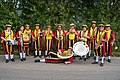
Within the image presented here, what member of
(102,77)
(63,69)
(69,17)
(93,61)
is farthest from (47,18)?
(102,77)

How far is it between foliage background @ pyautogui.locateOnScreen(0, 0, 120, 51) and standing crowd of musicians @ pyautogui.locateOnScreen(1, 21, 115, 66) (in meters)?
2.20

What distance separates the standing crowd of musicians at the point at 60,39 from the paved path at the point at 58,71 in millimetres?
652

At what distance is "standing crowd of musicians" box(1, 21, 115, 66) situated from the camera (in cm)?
1382

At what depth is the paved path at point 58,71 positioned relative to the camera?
10641 millimetres

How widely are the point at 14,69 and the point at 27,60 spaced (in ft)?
8.07

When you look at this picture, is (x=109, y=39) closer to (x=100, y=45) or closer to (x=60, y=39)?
(x=100, y=45)

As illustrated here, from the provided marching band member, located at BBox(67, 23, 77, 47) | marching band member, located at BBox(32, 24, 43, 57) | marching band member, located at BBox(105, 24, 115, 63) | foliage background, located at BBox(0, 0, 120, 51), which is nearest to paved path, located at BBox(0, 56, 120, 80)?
marching band member, located at BBox(105, 24, 115, 63)

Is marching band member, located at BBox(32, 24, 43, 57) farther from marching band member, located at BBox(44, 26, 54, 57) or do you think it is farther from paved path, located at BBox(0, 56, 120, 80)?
paved path, located at BBox(0, 56, 120, 80)

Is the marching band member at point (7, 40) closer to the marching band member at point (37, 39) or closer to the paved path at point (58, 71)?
the paved path at point (58, 71)

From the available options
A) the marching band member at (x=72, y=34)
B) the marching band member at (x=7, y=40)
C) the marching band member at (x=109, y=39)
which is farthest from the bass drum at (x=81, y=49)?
the marching band member at (x=7, y=40)

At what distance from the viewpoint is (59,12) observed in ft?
61.0

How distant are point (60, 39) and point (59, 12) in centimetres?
355

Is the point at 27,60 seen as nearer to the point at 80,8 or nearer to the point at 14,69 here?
the point at 14,69

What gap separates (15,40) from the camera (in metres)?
14.6
